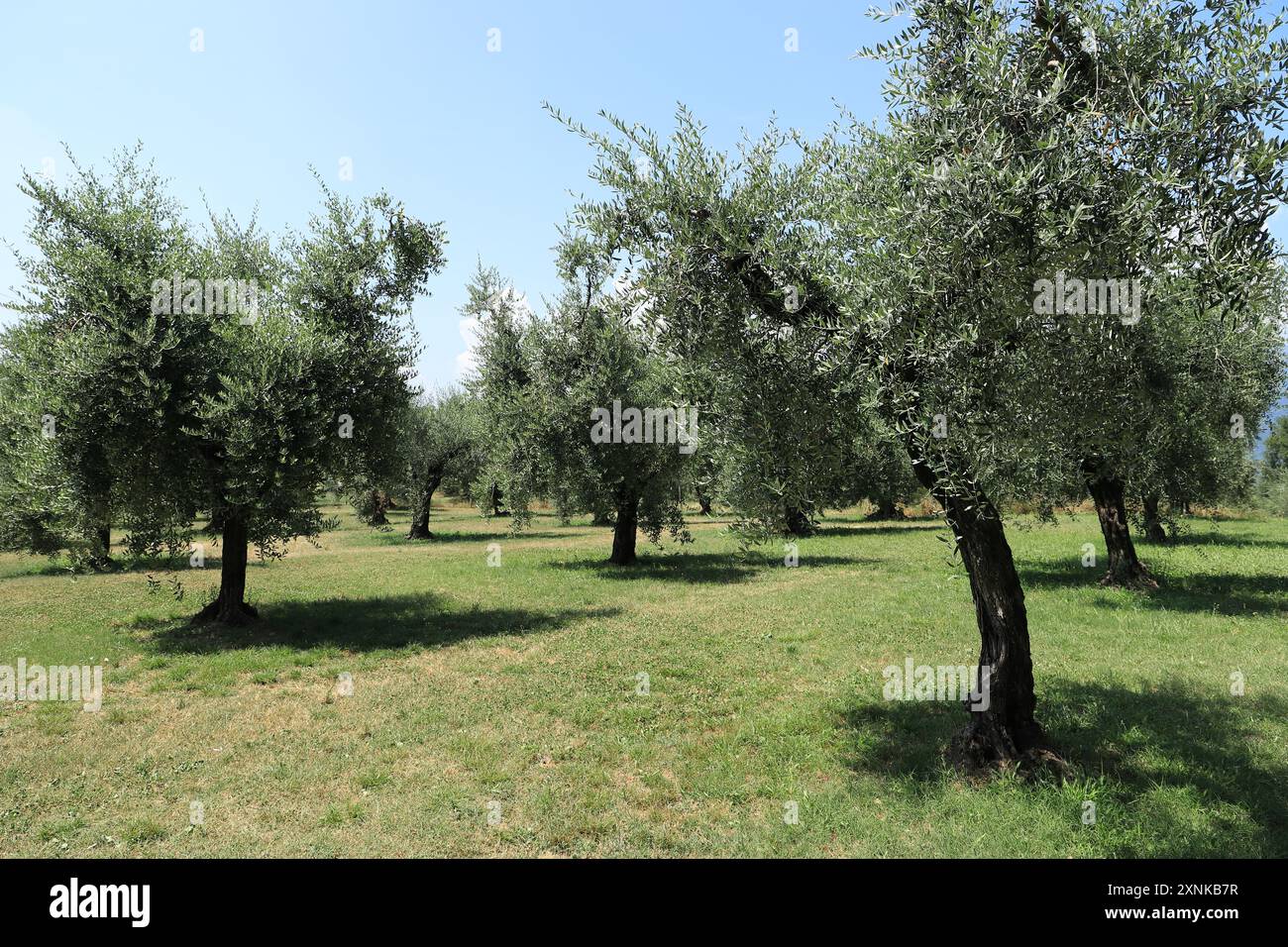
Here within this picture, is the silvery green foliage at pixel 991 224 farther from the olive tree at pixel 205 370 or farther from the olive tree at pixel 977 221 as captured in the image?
the olive tree at pixel 205 370

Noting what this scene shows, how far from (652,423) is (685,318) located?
20368 mm

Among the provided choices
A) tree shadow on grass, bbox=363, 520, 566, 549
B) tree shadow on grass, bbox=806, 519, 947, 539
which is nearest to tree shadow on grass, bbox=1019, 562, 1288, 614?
tree shadow on grass, bbox=806, 519, 947, 539

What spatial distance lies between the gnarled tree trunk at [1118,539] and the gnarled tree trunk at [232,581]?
2494 cm

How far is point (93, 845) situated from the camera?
815 cm

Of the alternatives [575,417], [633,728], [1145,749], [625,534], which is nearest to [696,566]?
[625,534]

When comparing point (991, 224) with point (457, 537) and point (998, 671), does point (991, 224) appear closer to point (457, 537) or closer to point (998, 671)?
point (998, 671)

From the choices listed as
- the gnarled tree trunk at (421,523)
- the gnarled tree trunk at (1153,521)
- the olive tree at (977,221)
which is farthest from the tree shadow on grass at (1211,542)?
the gnarled tree trunk at (421,523)

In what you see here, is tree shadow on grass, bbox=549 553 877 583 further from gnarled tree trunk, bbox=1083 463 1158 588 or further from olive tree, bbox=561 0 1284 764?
olive tree, bbox=561 0 1284 764

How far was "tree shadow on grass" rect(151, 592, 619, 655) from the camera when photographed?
1802 centimetres

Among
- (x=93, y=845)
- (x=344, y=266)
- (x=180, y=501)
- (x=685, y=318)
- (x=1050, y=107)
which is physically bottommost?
(x=93, y=845)

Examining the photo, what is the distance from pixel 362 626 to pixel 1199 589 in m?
24.7

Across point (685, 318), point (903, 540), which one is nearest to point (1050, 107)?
point (685, 318)
